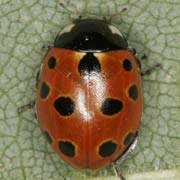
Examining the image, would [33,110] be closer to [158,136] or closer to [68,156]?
[68,156]

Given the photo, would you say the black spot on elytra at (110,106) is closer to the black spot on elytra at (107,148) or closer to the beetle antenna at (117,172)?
the black spot on elytra at (107,148)

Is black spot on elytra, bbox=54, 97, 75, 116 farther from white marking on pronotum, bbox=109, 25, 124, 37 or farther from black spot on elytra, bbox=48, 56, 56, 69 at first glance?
white marking on pronotum, bbox=109, 25, 124, 37

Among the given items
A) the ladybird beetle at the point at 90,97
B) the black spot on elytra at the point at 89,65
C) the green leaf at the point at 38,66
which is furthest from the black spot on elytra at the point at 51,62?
the green leaf at the point at 38,66

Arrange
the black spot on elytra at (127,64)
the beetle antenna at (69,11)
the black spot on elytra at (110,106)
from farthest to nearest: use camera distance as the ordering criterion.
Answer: the beetle antenna at (69,11)
the black spot on elytra at (127,64)
the black spot on elytra at (110,106)

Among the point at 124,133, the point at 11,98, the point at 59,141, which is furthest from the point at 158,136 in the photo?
the point at 11,98

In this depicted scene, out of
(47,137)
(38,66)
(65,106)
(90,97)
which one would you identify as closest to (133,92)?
(90,97)

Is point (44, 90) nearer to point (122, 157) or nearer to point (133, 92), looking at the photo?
point (133, 92)
